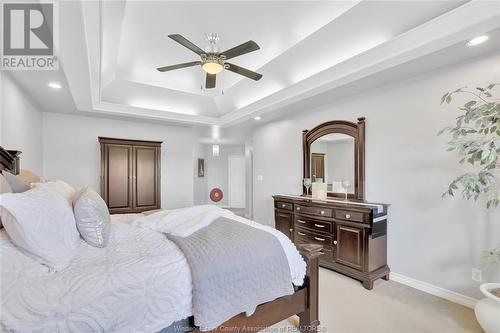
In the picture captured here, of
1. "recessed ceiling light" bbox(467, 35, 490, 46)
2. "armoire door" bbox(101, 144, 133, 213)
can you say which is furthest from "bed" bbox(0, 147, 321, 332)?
"armoire door" bbox(101, 144, 133, 213)

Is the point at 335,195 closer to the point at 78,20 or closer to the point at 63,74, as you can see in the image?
the point at 78,20

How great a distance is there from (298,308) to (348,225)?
1.36 metres

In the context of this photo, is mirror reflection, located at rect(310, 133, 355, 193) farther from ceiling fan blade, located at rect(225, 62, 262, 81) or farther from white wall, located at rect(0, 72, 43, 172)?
white wall, located at rect(0, 72, 43, 172)

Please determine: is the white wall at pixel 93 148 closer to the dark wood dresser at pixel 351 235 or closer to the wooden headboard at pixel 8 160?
the wooden headboard at pixel 8 160

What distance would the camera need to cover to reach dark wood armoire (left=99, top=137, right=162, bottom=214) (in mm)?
4223

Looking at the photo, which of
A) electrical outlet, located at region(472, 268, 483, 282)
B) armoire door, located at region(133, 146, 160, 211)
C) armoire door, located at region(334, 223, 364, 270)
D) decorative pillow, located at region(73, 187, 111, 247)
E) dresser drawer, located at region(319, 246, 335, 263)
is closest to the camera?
decorative pillow, located at region(73, 187, 111, 247)

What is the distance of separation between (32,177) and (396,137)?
3924 millimetres

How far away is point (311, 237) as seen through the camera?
327 centimetres

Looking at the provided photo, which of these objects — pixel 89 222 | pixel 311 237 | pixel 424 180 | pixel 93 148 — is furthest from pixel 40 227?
pixel 93 148

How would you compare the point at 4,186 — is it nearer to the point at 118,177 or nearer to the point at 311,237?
the point at 118,177

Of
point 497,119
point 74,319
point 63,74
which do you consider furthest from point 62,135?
point 497,119

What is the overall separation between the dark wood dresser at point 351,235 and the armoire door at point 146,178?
293cm

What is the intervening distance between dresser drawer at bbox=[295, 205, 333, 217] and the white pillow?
263 cm

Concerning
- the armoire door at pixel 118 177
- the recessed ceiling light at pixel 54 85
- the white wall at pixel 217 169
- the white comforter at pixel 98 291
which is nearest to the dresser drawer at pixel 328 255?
the white comforter at pixel 98 291
